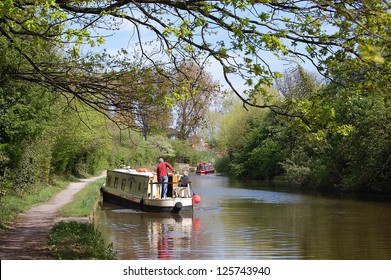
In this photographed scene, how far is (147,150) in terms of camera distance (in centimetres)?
5975

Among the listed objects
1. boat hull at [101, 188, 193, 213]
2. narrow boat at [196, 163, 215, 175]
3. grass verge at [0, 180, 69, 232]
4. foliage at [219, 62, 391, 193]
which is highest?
foliage at [219, 62, 391, 193]

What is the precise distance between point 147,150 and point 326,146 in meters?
26.5

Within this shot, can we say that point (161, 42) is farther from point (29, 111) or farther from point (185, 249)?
point (29, 111)

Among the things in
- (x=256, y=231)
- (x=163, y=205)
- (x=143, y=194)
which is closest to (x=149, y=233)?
(x=256, y=231)

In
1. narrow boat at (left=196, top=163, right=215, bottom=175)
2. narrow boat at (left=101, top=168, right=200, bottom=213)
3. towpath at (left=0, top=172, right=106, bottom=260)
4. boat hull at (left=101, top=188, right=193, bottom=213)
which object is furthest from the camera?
narrow boat at (left=196, top=163, right=215, bottom=175)

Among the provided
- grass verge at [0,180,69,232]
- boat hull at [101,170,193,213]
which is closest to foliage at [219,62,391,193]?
boat hull at [101,170,193,213]

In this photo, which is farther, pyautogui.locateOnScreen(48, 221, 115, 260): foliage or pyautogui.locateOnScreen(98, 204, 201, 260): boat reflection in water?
pyautogui.locateOnScreen(98, 204, 201, 260): boat reflection in water

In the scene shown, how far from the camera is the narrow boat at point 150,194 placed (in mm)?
23516

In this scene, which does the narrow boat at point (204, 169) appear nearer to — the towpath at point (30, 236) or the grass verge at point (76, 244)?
the towpath at point (30, 236)

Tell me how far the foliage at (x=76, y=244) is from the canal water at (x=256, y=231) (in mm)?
1119

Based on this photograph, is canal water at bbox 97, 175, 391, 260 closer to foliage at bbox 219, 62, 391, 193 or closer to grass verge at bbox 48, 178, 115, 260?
grass verge at bbox 48, 178, 115, 260

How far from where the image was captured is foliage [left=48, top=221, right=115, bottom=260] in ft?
33.6

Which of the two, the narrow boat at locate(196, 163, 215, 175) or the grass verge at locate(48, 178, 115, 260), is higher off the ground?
the narrow boat at locate(196, 163, 215, 175)

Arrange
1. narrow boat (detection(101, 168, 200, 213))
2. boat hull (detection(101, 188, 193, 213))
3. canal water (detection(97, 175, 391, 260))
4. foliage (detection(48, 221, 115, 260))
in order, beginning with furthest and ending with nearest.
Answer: narrow boat (detection(101, 168, 200, 213)) → boat hull (detection(101, 188, 193, 213)) → canal water (detection(97, 175, 391, 260)) → foliage (detection(48, 221, 115, 260))
